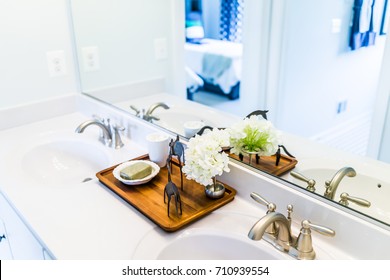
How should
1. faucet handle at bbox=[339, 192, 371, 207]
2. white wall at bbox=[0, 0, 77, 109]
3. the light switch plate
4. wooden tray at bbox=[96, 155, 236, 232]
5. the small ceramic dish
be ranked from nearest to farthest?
faucet handle at bbox=[339, 192, 371, 207], wooden tray at bbox=[96, 155, 236, 232], the small ceramic dish, white wall at bbox=[0, 0, 77, 109], the light switch plate

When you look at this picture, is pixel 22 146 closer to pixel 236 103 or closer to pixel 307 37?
pixel 236 103

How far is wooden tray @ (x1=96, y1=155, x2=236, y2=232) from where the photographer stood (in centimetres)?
97

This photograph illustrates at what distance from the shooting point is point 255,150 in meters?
1.04

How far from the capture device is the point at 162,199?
1067mm

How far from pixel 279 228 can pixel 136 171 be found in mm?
510

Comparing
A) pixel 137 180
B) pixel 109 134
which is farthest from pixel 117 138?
pixel 137 180

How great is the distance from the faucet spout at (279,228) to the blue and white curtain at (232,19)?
0.62 m

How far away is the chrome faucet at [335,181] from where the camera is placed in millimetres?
901

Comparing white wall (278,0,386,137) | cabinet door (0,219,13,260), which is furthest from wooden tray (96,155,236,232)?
cabinet door (0,219,13,260)

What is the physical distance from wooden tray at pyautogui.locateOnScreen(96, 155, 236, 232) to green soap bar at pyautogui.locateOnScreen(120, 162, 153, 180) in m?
0.03

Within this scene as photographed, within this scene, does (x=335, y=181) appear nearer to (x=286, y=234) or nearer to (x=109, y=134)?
(x=286, y=234)

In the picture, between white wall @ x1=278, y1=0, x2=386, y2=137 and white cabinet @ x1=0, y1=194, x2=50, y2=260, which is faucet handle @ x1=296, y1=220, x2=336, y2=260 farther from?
white cabinet @ x1=0, y1=194, x2=50, y2=260

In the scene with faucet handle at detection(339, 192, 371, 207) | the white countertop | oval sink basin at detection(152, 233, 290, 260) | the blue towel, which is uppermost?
the blue towel

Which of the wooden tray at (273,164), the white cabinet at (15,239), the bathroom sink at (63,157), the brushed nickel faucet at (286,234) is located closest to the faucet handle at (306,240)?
the brushed nickel faucet at (286,234)
